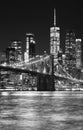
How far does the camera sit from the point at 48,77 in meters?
73.6

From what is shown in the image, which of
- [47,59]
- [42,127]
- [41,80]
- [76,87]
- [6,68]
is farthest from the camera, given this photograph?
[76,87]

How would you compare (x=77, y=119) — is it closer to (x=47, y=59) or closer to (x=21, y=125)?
(x=21, y=125)

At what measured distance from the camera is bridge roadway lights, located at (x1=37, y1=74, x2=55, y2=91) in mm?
73050

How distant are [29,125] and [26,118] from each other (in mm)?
3227

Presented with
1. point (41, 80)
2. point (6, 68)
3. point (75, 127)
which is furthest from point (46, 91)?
point (75, 127)

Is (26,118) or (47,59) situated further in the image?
(47,59)

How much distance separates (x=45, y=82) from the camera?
241 ft

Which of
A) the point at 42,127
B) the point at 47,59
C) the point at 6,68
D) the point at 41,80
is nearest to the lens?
the point at 42,127

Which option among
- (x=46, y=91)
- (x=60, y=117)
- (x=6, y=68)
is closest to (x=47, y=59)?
(x=46, y=91)

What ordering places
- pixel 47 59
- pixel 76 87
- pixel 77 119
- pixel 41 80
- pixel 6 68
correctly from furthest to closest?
pixel 76 87 → pixel 47 59 → pixel 41 80 → pixel 6 68 → pixel 77 119

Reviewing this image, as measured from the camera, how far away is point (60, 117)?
25562mm

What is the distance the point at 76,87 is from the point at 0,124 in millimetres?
86391

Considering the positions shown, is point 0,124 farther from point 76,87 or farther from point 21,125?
point 76,87

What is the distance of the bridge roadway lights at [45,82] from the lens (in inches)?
2876
